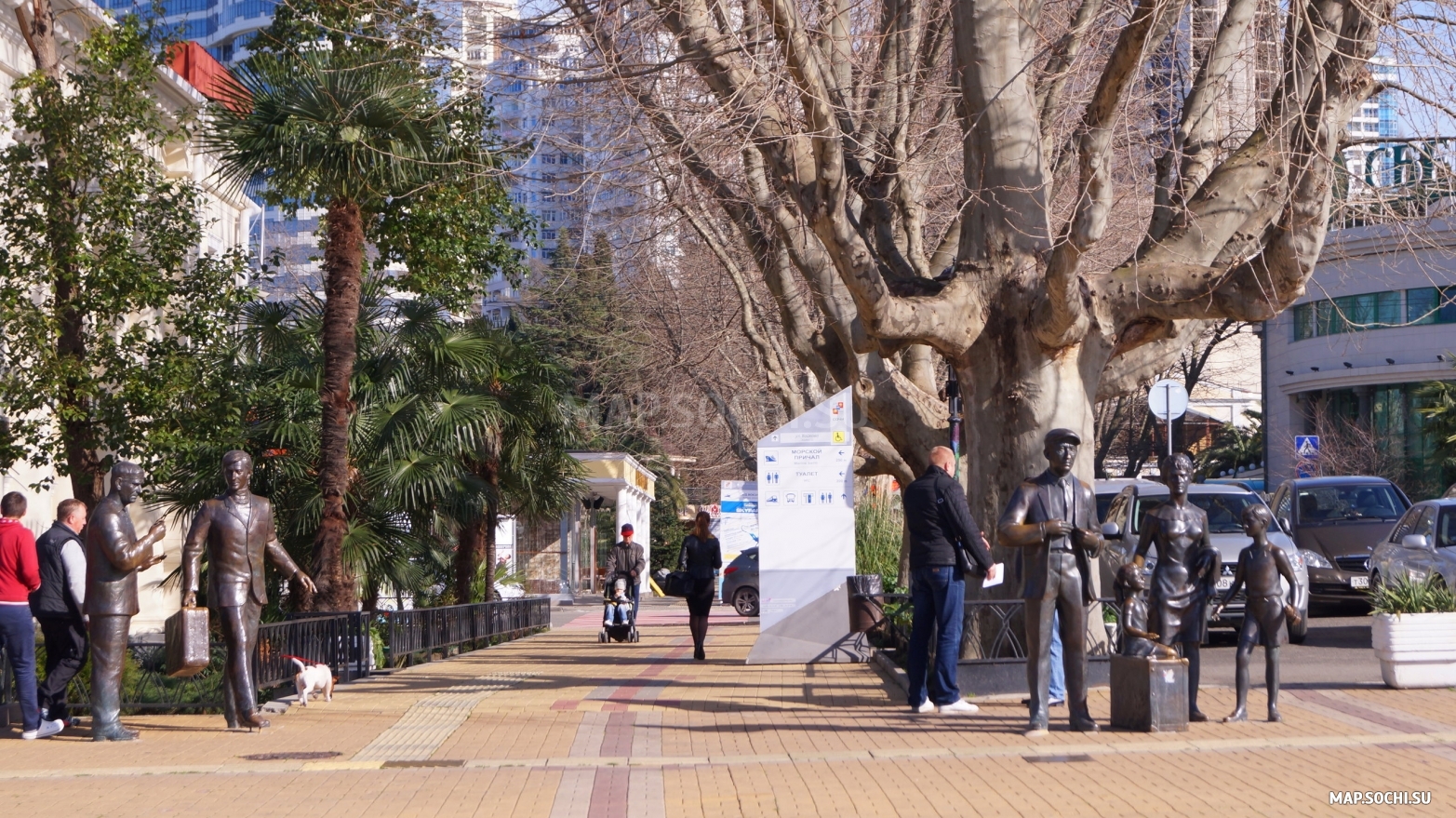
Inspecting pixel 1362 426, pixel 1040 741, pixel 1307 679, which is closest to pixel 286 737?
pixel 1040 741

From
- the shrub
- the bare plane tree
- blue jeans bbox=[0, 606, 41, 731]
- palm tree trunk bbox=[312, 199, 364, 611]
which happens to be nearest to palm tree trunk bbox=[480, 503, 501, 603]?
palm tree trunk bbox=[312, 199, 364, 611]

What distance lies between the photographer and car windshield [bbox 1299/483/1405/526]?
21297 millimetres

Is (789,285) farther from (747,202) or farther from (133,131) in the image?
(133,131)

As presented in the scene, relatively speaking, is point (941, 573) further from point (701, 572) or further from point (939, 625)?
point (701, 572)

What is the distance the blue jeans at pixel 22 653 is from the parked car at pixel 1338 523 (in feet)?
48.8

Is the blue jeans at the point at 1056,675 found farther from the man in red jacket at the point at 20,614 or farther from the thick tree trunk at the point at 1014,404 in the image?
the man in red jacket at the point at 20,614

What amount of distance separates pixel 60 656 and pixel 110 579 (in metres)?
1.11

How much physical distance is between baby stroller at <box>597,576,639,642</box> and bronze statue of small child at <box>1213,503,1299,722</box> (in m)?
12.1

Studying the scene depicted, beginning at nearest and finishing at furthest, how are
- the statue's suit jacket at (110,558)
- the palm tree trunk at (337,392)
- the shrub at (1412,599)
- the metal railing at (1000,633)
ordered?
the statue's suit jacket at (110,558) < the metal railing at (1000,633) < the shrub at (1412,599) < the palm tree trunk at (337,392)

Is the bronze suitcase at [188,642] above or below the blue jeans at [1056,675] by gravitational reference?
above

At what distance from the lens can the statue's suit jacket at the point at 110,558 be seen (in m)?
9.68

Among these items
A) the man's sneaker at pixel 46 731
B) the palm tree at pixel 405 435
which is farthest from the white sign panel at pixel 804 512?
the man's sneaker at pixel 46 731

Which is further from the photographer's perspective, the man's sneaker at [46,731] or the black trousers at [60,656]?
the black trousers at [60,656]

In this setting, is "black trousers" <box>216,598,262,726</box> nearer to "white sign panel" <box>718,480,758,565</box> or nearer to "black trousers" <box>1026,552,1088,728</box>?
Result: "black trousers" <box>1026,552,1088,728</box>
